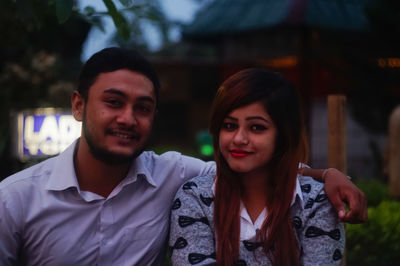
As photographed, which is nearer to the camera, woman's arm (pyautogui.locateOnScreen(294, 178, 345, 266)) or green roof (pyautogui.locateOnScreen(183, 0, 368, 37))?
woman's arm (pyautogui.locateOnScreen(294, 178, 345, 266))

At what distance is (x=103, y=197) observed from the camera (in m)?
2.47

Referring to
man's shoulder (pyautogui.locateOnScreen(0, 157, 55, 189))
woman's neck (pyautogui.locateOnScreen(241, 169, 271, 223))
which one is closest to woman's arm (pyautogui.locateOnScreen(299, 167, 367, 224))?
woman's neck (pyautogui.locateOnScreen(241, 169, 271, 223))

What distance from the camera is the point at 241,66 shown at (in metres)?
14.6

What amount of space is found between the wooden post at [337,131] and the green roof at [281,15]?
734 cm

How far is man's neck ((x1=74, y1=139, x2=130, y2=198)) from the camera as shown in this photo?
2496mm

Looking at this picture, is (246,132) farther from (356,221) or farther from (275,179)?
(356,221)

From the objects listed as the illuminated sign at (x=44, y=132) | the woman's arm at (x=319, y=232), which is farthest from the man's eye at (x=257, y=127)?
the illuminated sign at (x=44, y=132)

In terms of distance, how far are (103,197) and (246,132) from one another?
2.26 feet

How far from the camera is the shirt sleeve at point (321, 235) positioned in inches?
A: 91.4

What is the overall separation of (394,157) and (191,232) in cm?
414

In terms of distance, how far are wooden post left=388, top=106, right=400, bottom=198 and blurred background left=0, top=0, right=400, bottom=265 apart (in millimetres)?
11

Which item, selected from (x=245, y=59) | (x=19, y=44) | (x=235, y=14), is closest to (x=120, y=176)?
(x=19, y=44)

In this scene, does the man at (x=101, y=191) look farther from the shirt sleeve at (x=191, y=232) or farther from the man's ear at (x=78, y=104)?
the shirt sleeve at (x=191, y=232)

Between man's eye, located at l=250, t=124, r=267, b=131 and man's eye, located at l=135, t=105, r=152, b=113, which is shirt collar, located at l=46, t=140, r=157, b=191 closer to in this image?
man's eye, located at l=135, t=105, r=152, b=113
